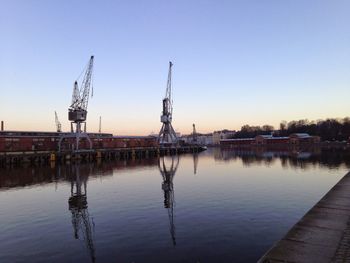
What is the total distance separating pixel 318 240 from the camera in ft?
35.9

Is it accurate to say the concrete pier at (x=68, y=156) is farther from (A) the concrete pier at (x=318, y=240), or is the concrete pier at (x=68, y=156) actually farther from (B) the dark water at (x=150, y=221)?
(A) the concrete pier at (x=318, y=240)

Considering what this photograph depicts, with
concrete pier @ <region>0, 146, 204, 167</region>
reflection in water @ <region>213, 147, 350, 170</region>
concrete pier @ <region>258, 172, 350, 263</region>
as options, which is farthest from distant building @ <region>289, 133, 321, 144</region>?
concrete pier @ <region>258, 172, 350, 263</region>

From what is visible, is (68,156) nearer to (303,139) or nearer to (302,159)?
(302,159)

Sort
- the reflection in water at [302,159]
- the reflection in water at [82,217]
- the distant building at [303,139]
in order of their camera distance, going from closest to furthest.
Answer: the reflection in water at [82,217] < the reflection in water at [302,159] < the distant building at [303,139]

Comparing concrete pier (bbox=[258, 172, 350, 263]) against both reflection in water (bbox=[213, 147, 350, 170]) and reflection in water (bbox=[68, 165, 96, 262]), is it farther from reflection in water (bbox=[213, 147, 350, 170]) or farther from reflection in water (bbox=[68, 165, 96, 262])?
reflection in water (bbox=[213, 147, 350, 170])

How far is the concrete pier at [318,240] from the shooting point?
936 cm

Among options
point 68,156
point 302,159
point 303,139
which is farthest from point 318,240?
point 303,139

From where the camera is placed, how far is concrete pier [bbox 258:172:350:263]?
9.36 meters

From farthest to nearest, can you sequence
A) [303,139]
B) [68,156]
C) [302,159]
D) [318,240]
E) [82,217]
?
[303,139] → [68,156] → [302,159] → [82,217] → [318,240]

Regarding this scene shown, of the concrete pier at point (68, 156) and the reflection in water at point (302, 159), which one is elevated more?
the concrete pier at point (68, 156)

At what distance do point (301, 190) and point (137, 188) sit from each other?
49.6 feet

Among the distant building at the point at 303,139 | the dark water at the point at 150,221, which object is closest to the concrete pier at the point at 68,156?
the dark water at the point at 150,221

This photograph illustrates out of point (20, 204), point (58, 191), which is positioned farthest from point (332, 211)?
point (58, 191)

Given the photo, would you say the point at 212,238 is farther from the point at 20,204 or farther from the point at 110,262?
the point at 20,204
